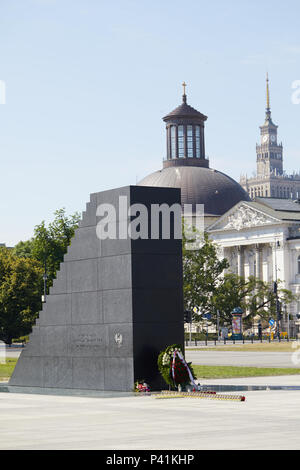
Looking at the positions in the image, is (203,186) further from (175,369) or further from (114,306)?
(175,369)

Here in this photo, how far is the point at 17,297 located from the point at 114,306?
62.9 m

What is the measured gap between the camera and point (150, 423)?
16.1 meters

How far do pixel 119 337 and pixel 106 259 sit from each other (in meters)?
2.12

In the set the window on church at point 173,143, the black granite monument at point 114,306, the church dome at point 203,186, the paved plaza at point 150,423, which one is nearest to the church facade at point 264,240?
the church dome at point 203,186

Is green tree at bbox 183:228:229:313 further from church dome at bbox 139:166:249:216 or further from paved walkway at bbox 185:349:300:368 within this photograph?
paved walkway at bbox 185:349:300:368

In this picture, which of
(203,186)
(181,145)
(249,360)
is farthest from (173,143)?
(249,360)

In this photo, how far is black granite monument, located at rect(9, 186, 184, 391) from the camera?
2392 cm

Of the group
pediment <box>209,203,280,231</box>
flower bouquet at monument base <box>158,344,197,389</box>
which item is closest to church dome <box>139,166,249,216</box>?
pediment <box>209,203,280,231</box>

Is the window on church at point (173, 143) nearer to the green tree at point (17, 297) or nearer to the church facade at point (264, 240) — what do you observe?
the church facade at point (264, 240)

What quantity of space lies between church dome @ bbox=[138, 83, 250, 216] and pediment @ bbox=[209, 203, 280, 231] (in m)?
11.5

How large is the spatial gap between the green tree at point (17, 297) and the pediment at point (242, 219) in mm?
48615

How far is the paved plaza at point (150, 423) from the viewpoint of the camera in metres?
13.4

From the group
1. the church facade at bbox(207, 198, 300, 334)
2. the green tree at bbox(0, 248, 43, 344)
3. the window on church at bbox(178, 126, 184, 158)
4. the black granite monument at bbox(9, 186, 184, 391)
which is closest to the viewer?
the black granite monument at bbox(9, 186, 184, 391)
